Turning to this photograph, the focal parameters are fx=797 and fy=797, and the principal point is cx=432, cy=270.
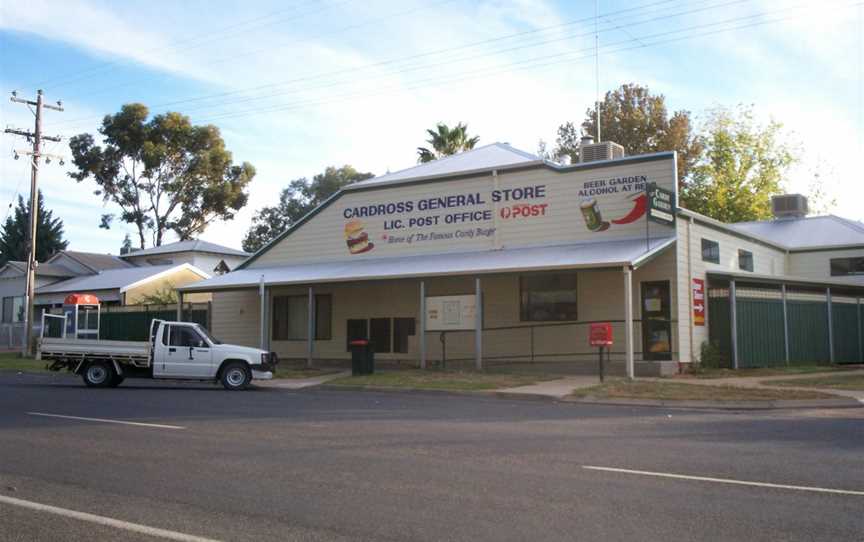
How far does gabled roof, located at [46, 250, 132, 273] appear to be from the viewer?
46.4m

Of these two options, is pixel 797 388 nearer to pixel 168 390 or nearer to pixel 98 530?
pixel 168 390

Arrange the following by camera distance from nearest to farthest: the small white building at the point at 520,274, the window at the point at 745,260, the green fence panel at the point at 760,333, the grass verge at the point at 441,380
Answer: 1. the grass verge at the point at 441,380
2. the small white building at the point at 520,274
3. the green fence panel at the point at 760,333
4. the window at the point at 745,260

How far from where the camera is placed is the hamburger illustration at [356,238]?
92.5ft

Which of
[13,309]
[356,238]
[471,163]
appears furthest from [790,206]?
[13,309]

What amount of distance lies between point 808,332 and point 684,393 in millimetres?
11215

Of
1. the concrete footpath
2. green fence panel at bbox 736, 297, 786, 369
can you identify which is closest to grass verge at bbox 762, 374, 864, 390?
green fence panel at bbox 736, 297, 786, 369

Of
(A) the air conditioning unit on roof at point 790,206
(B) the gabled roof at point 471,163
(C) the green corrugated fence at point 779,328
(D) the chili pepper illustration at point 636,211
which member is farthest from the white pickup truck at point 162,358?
(A) the air conditioning unit on roof at point 790,206

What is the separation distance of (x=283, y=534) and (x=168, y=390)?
14348mm

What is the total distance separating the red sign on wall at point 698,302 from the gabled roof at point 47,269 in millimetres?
36318

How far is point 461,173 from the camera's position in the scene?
85.0 ft

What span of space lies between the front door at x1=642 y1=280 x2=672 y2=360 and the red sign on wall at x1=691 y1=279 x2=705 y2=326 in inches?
39.4

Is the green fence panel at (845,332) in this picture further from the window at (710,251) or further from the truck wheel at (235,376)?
the truck wheel at (235,376)

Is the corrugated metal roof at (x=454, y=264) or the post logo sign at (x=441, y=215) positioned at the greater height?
the post logo sign at (x=441, y=215)

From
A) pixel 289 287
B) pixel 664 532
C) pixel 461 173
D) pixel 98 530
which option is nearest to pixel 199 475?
pixel 98 530
